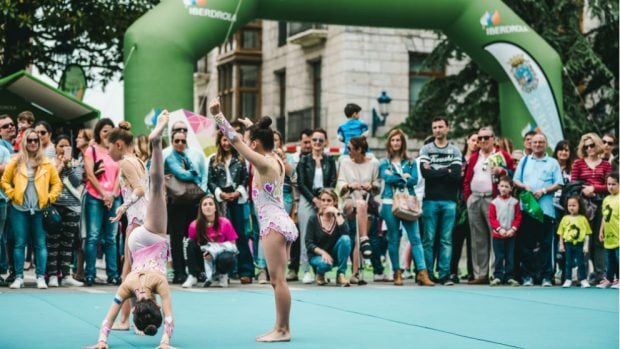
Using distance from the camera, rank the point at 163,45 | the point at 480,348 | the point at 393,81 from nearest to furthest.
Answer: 1. the point at 480,348
2. the point at 163,45
3. the point at 393,81

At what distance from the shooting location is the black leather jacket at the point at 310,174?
1300 cm

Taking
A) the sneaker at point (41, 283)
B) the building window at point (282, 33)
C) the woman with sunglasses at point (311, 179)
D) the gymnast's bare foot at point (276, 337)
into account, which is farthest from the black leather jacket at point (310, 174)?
the building window at point (282, 33)

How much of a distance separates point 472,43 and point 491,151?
4.81 meters

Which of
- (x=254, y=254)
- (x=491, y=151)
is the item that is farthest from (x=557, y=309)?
(x=254, y=254)

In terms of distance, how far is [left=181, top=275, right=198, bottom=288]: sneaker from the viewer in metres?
12.2

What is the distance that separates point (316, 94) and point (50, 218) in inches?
935

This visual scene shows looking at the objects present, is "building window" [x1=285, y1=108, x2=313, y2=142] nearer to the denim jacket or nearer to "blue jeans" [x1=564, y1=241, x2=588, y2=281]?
the denim jacket

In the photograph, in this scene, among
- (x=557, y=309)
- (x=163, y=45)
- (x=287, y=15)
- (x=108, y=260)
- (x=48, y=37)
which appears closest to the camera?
(x=557, y=309)

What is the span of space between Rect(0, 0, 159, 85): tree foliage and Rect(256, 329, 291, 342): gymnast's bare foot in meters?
15.8

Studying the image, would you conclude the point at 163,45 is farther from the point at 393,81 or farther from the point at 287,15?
the point at 393,81

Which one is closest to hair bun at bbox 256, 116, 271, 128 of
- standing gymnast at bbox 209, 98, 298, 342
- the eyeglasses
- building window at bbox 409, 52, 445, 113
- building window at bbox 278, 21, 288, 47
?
standing gymnast at bbox 209, 98, 298, 342

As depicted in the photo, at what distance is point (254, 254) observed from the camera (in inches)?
549

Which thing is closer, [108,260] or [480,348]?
[480,348]

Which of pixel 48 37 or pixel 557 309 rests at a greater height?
pixel 48 37
